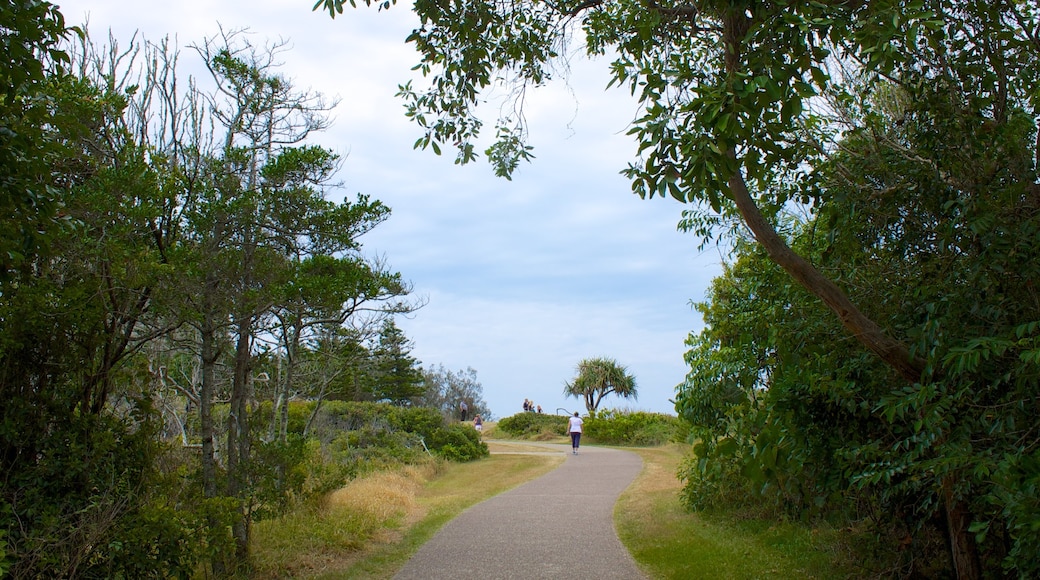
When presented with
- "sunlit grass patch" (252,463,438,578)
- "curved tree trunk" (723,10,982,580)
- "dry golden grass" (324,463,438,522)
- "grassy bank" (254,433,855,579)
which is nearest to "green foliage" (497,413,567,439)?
"dry golden grass" (324,463,438,522)

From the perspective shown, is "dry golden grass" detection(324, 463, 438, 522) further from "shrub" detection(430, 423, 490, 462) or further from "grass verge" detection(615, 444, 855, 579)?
"shrub" detection(430, 423, 490, 462)

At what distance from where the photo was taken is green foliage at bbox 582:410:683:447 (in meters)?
30.3

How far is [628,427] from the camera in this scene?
105 feet

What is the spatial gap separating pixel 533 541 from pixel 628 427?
22.8 meters

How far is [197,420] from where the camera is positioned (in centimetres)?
1187

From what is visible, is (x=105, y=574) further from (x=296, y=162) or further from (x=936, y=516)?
(x=936, y=516)

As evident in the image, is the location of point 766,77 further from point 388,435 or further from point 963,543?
point 388,435

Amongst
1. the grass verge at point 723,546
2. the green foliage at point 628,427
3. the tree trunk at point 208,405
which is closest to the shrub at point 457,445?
the green foliage at point 628,427

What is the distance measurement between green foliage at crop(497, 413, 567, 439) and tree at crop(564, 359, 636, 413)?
198 inches

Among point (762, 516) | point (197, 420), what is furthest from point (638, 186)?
point (197, 420)

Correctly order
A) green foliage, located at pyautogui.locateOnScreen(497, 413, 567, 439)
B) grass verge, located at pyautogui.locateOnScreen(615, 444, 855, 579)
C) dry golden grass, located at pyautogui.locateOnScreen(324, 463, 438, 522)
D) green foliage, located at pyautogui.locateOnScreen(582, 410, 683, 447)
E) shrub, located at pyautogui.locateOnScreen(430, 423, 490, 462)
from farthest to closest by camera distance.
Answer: green foliage, located at pyautogui.locateOnScreen(497, 413, 567, 439) → green foliage, located at pyautogui.locateOnScreen(582, 410, 683, 447) → shrub, located at pyautogui.locateOnScreen(430, 423, 490, 462) → dry golden grass, located at pyautogui.locateOnScreen(324, 463, 438, 522) → grass verge, located at pyautogui.locateOnScreen(615, 444, 855, 579)

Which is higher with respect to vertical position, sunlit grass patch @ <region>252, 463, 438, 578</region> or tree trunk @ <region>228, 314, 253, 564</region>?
tree trunk @ <region>228, 314, 253, 564</region>

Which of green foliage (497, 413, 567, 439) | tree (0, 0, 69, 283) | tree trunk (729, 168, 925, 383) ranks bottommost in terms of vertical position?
green foliage (497, 413, 567, 439)

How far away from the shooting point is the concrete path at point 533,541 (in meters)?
8.01
